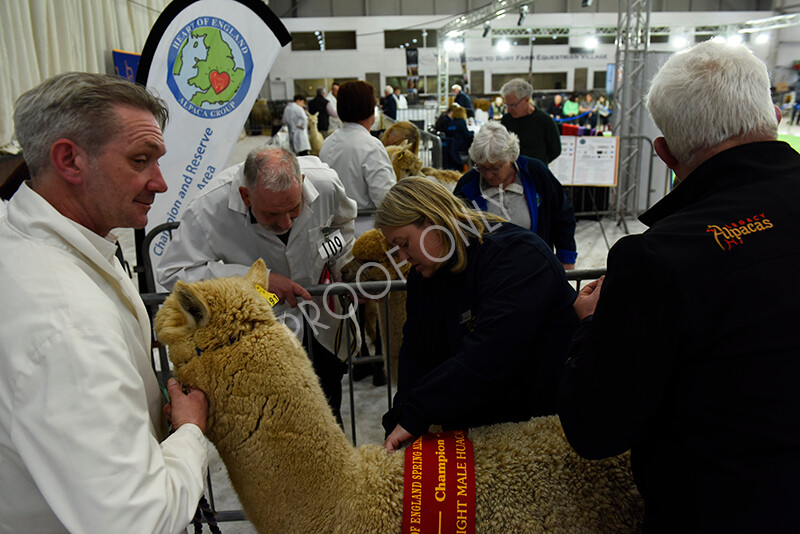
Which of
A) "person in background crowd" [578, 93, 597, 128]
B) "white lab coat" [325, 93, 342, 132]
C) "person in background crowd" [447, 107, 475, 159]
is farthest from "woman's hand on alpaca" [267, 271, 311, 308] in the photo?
"person in background crowd" [578, 93, 597, 128]

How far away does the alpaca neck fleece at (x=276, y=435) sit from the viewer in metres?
1.44

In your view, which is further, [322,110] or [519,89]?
[322,110]

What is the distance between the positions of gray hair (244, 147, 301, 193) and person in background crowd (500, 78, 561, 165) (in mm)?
4458

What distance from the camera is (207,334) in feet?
4.72

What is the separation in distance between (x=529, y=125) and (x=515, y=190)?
284cm

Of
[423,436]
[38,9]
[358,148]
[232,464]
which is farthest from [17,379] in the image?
[38,9]

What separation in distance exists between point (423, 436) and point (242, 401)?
1.94 feet

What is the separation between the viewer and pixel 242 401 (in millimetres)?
1436

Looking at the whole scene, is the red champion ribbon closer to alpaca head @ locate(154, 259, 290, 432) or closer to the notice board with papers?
alpaca head @ locate(154, 259, 290, 432)

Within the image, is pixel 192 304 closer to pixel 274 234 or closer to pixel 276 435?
pixel 276 435

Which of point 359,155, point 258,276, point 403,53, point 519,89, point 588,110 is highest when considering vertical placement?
point 403,53

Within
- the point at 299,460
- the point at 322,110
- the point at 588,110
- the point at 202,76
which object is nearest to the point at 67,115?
the point at 299,460

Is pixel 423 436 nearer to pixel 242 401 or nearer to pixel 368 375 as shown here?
pixel 242 401

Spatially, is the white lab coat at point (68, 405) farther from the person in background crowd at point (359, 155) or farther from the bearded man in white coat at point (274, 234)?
the person in background crowd at point (359, 155)
